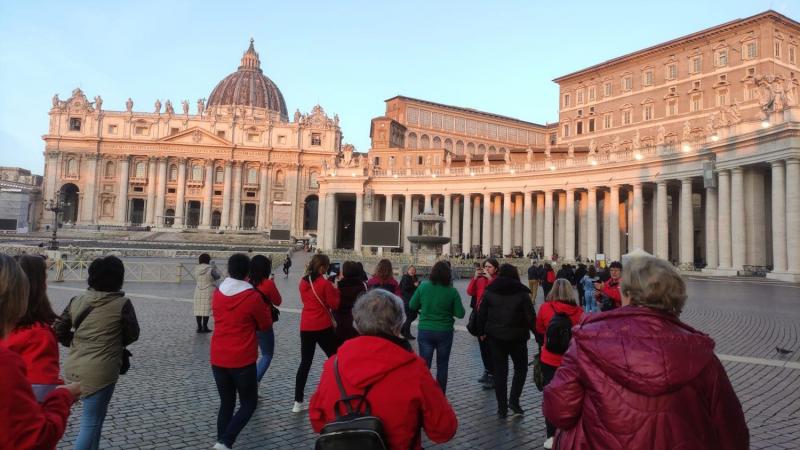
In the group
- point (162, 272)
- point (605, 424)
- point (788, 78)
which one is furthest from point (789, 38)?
point (605, 424)

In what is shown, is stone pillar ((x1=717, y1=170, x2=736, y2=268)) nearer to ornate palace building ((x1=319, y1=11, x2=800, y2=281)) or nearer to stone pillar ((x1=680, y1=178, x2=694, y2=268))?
ornate palace building ((x1=319, y1=11, x2=800, y2=281))

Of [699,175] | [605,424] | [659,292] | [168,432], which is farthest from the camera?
[699,175]

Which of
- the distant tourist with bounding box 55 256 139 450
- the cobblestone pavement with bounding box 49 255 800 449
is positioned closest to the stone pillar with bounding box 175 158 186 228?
the cobblestone pavement with bounding box 49 255 800 449

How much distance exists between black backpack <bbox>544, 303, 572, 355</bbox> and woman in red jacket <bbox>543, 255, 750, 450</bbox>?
254 centimetres

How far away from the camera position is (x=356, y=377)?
2.65 m

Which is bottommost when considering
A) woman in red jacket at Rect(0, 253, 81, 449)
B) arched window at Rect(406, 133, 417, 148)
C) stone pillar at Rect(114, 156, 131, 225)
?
woman in red jacket at Rect(0, 253, 81, 449)

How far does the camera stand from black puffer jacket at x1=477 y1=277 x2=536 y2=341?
6.20 meters

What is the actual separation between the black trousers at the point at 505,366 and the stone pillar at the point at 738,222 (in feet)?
99.2

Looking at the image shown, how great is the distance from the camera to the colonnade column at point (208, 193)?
82.1m

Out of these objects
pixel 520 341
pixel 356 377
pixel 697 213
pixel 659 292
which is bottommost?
pixel 520 341

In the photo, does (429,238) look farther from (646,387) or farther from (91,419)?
(646,387)

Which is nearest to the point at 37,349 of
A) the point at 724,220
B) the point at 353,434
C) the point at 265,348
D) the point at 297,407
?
the point at 353,434

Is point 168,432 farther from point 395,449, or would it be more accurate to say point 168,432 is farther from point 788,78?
point 788,78

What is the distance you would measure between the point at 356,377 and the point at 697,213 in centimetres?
4966
